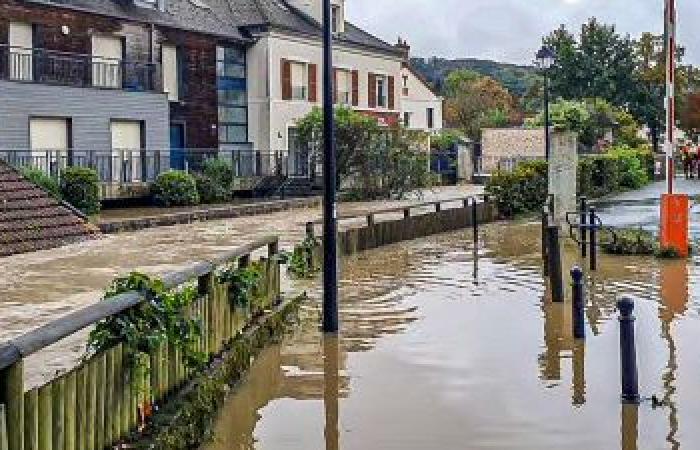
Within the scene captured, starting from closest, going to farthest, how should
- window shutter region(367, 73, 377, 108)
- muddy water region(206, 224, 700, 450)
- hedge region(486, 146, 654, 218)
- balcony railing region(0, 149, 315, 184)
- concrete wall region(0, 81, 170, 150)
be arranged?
muddy water region(206, 224, 700, 450) < balcony railing region(0, 149, 315, 184) < hedge region(486, 146, 654, 218) < concrete wall region(0, 81, 170, 150) < window shutter region(367, 73, 377, 108)

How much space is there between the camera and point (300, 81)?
44.9 metres

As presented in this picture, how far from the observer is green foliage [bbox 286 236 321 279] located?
14.9m

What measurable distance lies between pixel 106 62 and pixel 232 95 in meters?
9.02

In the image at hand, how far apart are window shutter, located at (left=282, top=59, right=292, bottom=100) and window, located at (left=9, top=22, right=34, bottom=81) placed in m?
13.4

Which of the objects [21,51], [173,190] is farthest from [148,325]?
[21,51]

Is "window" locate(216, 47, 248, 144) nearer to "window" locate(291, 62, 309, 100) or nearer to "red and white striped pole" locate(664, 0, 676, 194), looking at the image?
"window" locate(291, 62, 309, 100)

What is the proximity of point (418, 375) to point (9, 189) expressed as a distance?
15086 millimetres

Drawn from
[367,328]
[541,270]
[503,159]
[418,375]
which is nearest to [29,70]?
[541,270]

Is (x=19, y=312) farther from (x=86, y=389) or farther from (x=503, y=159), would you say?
(x=503, y=159)

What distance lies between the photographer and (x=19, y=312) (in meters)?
11.6

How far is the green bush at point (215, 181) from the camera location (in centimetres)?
3294

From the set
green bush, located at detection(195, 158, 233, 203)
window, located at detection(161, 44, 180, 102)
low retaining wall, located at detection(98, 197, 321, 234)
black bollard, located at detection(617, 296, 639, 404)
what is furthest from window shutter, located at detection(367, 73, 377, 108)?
black bollard, located at detection(617, 296, 639, 404)

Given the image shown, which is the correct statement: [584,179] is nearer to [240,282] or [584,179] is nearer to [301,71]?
[301,71]

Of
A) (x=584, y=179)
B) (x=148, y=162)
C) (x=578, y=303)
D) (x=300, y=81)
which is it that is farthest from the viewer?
(x=300, y=81)
